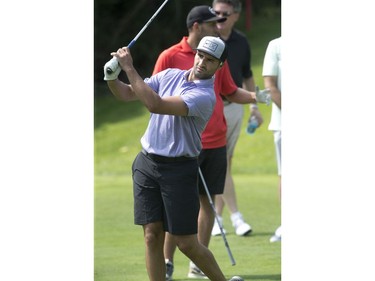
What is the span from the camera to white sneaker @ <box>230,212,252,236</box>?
885 centimetres

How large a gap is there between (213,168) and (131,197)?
415 centimetres

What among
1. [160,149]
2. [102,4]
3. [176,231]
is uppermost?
[160,149]

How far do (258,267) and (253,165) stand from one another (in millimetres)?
6707

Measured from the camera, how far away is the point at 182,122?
19.3ft

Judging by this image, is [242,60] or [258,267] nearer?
[258,267]

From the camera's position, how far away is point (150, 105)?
5.59 metres

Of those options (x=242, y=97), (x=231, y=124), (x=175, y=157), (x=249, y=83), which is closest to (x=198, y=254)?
(x=175, y=157)

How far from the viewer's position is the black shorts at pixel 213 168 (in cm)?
721

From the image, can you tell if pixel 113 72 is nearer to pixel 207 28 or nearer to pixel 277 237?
pixel 207 28

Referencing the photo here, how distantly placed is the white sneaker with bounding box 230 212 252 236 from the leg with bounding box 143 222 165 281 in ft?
9.02

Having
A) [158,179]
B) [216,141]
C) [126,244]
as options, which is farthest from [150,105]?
[126,244]

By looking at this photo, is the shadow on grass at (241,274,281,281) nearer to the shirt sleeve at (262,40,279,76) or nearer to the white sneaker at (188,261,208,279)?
the white sneaker at (188,261,208,279)

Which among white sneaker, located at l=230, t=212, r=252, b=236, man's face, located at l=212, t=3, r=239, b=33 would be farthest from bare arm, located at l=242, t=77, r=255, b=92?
white sneaker, located at l=230, t=212, r=252, b=236
